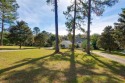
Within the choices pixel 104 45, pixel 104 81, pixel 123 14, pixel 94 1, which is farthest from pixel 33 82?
pixel 104 45

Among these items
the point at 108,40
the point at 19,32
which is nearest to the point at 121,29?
the point at 108,40

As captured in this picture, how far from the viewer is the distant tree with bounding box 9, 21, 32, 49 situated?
42.1 meters

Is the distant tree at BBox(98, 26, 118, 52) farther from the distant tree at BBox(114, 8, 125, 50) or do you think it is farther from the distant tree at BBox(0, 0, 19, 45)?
the distant tree at BBox(0, 0, 19, 45)

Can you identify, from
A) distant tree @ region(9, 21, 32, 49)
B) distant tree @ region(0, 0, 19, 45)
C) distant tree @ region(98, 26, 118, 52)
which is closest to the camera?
distant tree @ region(0, 0, 19, 45)

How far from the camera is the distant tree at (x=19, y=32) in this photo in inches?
1657

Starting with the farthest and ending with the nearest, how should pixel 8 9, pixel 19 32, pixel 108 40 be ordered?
pixel 108 40 → pixel 19 32 → pixel 8 9

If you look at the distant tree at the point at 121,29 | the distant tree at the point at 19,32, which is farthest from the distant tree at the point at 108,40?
the distant tree at the point at 19,32

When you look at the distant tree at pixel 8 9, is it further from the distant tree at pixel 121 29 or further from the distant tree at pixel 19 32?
the distant tree at pixel 121 29

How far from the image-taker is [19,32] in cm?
4234

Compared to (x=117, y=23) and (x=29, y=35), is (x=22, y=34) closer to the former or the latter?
(x=29, y=35)

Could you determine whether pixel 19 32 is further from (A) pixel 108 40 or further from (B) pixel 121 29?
(A) pixel 108 40

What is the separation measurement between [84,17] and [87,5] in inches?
123

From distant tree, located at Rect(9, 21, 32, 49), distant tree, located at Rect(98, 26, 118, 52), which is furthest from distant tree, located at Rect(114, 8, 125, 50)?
distant tree, located at Rect(9, 21, 32, 49)

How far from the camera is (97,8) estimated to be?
26.9m
